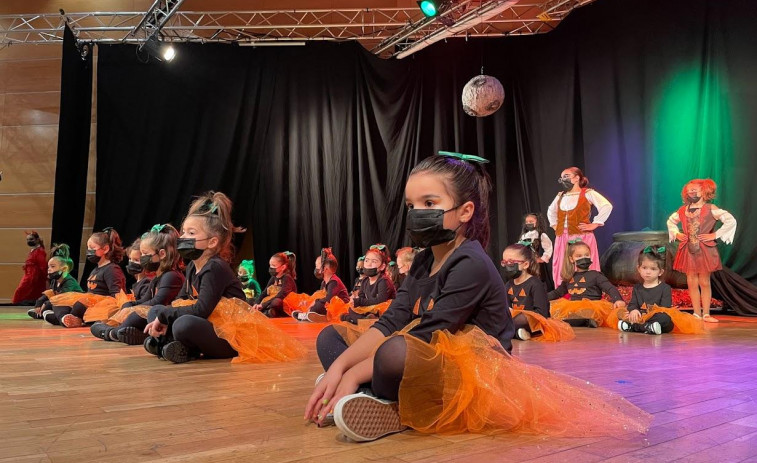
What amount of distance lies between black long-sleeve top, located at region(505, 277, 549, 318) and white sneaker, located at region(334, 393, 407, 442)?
131 inches

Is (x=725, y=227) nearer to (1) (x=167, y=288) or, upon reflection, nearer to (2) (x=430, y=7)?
(2) (x=430, y=7)

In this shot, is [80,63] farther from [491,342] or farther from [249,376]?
[491,342]

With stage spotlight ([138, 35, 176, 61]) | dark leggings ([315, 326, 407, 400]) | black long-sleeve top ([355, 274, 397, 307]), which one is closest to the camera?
dark leggings ([315, 326, 407, 400])

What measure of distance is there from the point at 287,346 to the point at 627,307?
11.8 feet

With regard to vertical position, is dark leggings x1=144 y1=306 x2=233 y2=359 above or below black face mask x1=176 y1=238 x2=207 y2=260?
below

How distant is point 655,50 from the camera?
296 inches

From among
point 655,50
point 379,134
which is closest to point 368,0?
point 379,134

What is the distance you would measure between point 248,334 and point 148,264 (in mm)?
1915

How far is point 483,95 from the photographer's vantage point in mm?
7809

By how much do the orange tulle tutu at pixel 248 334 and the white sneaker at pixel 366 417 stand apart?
1626 millimetres

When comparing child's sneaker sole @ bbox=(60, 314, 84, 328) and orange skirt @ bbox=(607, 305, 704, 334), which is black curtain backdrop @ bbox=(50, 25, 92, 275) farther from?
orange skirt @ bbox=(607, 305, 704, 334)

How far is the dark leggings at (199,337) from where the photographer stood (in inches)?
120

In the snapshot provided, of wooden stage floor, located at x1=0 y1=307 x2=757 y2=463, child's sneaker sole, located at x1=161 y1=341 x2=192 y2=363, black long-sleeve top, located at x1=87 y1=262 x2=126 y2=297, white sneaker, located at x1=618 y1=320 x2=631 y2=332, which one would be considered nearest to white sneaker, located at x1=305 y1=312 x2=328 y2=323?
black long-sleeve top, located at x1=87 y1=262 x2=126 y2=297

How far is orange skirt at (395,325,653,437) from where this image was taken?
5.18ft
